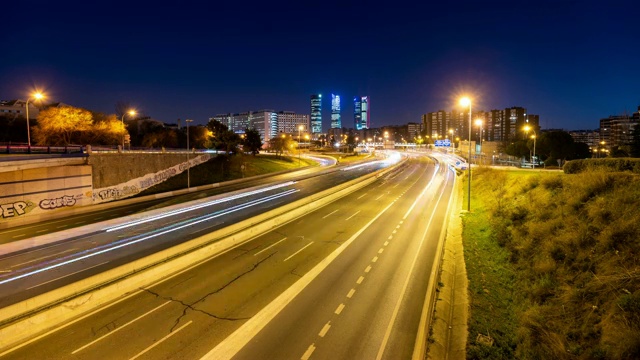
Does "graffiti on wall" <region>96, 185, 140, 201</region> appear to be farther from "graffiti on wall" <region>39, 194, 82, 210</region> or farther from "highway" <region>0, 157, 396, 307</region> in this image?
"highway" <region>0, 157, 396, 307</region>

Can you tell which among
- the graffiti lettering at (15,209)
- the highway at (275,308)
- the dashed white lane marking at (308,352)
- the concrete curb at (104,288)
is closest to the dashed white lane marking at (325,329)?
the highway at (275,308)

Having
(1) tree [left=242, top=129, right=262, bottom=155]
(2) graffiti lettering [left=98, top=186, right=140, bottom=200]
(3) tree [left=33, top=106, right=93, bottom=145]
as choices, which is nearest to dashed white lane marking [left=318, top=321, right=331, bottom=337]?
(2) graffiti lettering [left=98, top=186, right=140, bottom=200]

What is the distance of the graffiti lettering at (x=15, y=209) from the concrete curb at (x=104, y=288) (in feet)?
75.7

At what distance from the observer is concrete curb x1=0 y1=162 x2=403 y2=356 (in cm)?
1051

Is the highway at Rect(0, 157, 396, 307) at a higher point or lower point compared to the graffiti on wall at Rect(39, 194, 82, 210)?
lower

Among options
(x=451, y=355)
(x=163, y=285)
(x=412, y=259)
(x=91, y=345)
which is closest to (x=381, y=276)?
(x=412, y=259)

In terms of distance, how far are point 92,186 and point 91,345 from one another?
32830 millimetres

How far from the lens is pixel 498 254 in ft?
59.8

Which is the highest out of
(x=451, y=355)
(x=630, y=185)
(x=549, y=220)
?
(x=630, y=185)

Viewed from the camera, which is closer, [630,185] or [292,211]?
[630,185]

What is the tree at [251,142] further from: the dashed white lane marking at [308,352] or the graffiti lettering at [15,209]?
the dashed white lane marking at [308,352]

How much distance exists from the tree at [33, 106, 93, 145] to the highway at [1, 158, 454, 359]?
41928 mm

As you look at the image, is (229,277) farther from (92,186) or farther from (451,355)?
(92,186)

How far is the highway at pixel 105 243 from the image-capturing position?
1496cm
